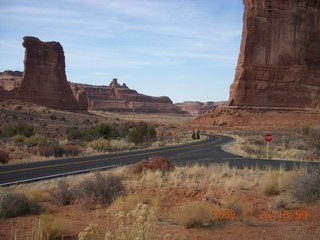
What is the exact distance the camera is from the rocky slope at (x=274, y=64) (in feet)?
195

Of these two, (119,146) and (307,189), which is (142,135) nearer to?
(119,146)

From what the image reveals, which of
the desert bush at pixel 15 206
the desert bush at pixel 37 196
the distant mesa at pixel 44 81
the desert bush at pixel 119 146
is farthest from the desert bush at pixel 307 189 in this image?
the distant mesa at pixel 44 81

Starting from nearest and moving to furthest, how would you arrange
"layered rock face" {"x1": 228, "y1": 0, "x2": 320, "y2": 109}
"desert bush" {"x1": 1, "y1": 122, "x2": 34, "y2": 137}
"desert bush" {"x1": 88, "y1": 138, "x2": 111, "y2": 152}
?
"desert bush" {"x1": 88, "y1": 138, "x2": 111, "y2": 152}, "desert bush" {"x1": 1, "y1": 122, "x2": 34, "y2": 137}, "layered rock face" {"x1": 228, "y1": 0, "x2": 320, "y2": 109}

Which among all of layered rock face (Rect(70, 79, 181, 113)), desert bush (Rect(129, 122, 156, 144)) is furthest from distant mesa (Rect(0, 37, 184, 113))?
layered rock face (Rect(70, 79, 181, 113))

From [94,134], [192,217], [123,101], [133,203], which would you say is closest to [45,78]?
[94,134]

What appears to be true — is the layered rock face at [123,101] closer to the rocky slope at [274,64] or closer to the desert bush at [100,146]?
the rocky slope at [274,64]

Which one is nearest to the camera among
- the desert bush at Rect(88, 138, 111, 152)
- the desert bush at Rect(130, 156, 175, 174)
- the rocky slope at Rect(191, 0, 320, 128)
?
the desert bush at Rect(130, 156, 175, 174)

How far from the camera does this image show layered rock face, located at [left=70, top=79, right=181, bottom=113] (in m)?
140

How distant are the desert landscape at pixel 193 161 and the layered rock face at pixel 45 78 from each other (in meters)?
0.27

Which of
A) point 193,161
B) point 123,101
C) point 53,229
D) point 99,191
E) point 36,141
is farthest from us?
point 123,101

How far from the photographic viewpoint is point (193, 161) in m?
15.5

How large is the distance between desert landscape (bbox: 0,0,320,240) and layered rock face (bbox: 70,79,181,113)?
199ft

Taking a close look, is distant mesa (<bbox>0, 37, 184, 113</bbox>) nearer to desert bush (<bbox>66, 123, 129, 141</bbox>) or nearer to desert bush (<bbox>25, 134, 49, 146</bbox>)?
desert bush (<bbox>66, 123, 129, 141</bbox>)
